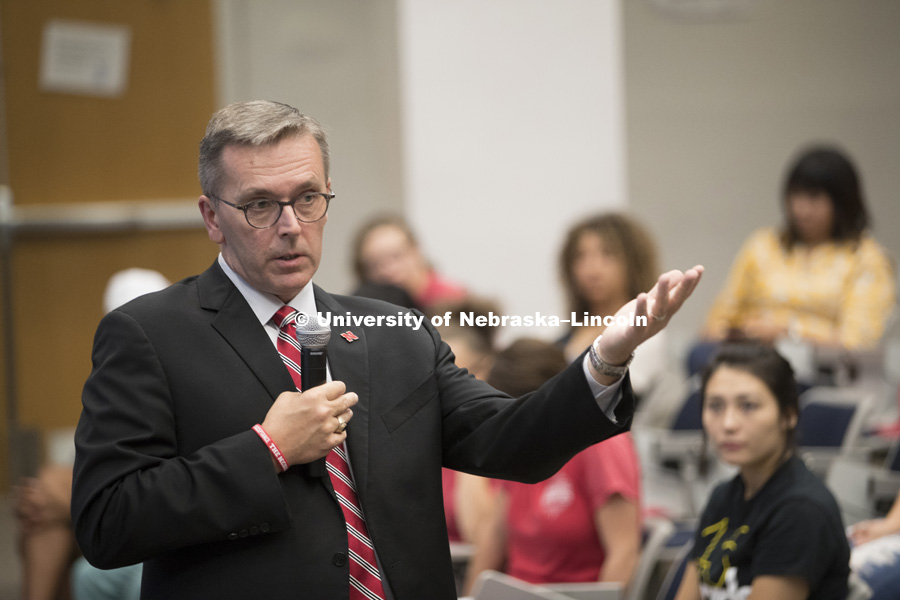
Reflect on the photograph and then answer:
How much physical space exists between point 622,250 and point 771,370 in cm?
58

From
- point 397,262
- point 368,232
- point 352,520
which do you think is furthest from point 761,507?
point 368,232

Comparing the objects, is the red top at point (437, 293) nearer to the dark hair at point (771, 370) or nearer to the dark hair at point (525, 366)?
the dark hair at point (525, 366)

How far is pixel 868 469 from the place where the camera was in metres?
2.94

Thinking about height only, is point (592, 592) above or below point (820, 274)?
below

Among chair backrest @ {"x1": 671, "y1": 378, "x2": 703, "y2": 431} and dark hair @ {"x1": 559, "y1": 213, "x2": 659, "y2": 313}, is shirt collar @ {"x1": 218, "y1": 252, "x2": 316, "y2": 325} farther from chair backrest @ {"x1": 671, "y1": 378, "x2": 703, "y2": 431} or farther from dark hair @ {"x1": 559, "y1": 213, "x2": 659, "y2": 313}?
chair backrest @ {"x1": 671, "y1": 378, "x2": 703, "y2": 431}

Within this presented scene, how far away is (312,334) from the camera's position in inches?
52.5

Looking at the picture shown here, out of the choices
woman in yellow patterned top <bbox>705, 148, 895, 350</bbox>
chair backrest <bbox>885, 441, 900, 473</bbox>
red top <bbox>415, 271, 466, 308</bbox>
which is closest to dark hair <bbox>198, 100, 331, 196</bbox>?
red top <bbox>415, 271, 466, 308</bbox>

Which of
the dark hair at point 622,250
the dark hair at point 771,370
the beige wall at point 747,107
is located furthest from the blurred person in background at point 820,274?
the beige wall at point 747,107

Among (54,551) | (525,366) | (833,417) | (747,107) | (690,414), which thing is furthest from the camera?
(747,107)

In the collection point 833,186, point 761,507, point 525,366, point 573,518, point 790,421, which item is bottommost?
point 573,518

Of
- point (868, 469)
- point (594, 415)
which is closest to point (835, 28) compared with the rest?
point (868, 469)

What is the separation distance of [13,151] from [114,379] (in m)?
2.27

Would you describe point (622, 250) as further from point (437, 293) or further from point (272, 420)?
point (272, 420)

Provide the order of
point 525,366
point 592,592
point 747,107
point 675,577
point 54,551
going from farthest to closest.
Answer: point 747,107 → point 54,551 → point 525,366 → point 675,577 → point 592,592
